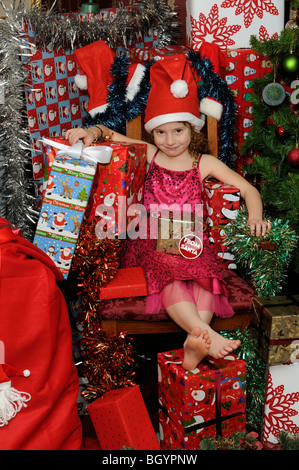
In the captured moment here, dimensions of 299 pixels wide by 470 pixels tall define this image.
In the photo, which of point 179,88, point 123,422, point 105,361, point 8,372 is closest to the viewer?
point 8,372

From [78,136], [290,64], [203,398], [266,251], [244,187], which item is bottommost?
[203,398]

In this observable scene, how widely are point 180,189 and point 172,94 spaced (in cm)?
47

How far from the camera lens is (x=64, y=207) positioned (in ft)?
7.30

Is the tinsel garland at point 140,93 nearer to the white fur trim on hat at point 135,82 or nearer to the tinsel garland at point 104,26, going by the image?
the white fur trim on hat at point 135,82

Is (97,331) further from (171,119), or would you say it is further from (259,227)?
(171,119)

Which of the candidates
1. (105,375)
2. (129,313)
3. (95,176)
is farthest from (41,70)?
(105,375)

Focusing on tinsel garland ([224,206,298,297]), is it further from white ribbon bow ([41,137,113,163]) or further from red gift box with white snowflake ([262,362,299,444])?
white ribbon bow ([41,137,113,163])

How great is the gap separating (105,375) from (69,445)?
14.8 inches

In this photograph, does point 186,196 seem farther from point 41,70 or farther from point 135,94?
point 41,70

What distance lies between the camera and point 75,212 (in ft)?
7.30

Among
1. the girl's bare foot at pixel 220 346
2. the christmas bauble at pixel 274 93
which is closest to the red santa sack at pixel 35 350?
the girl's bare foot at pixel 220 346

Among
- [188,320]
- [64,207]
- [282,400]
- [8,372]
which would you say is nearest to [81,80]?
[64,207]

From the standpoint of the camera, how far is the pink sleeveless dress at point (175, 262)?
223 cm

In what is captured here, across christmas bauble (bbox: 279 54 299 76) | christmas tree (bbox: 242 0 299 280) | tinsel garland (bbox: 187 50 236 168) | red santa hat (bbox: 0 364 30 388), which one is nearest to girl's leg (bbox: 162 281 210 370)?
red santa hat (bbox: 0 364 30 388)
